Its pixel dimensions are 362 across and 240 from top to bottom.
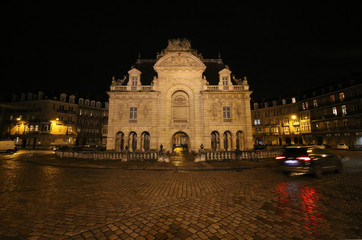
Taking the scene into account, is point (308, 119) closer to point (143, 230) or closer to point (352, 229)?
point (352, 229)

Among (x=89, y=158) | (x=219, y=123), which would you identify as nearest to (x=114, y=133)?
(x=89, y=158)

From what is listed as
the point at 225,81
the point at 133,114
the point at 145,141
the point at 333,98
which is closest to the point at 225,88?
the point at 225,81

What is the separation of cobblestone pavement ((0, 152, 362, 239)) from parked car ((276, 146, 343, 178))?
155 centimetres

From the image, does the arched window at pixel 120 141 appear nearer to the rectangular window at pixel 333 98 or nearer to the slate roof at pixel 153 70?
the slate roof at pixel 153 70

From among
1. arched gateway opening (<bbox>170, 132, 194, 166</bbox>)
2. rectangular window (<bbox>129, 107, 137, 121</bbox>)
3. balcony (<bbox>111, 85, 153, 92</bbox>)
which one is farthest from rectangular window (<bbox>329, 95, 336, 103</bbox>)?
rectangular window (<bbox>129, 107, 137, 121</bbox>)

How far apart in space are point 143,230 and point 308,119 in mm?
53938

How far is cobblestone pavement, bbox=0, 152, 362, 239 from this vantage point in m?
3.62

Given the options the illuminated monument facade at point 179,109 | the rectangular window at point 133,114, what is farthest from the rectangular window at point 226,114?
the rectangular window at point 133,114

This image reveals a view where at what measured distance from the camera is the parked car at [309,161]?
891cm

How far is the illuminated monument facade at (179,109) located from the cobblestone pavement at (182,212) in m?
19.1

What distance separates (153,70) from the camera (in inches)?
1229

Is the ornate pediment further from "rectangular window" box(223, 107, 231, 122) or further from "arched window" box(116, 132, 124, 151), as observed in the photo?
"arched window" box(116, 132, 124, 151)

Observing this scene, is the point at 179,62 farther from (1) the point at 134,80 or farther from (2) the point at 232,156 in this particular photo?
(2) the point at 232,156

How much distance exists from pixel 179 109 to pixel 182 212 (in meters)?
23.7
